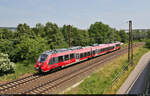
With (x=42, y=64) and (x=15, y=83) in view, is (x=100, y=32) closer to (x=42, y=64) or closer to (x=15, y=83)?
(x=42, y=64)

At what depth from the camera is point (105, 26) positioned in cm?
6475

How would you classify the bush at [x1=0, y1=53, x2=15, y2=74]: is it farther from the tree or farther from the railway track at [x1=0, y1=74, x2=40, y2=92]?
the tree

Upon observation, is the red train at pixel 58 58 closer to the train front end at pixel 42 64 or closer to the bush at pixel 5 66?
the train front end at pixel 42 64

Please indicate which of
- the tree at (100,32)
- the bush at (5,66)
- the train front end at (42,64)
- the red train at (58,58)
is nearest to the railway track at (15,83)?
the train front end at (42,64)

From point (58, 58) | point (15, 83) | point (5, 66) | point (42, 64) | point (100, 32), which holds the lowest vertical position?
point (15, 83)

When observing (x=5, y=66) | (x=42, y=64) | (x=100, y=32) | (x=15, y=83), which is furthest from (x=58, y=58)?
(x=100, y=32)

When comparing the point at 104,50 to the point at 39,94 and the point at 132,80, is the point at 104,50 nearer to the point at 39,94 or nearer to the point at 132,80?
the point at 132,80

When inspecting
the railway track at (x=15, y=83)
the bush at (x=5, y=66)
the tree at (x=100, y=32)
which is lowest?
the railway track at (x=15, y=83)

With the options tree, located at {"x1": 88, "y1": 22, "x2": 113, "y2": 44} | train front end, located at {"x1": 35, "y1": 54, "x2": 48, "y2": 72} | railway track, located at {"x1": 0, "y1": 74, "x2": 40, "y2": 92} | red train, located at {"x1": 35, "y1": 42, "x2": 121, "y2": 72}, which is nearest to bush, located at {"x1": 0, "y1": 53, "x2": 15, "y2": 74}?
railway track, located at {"x1": 0, "y1": 74, "x2": 40, "y2": 92}

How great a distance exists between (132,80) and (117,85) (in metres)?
3.25

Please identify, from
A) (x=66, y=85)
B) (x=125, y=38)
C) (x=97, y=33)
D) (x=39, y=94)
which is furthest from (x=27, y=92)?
(x=125, y=38)

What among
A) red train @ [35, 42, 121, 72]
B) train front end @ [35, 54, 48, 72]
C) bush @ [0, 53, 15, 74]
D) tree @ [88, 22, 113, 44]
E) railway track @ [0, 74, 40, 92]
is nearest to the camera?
railway track @ [0, 74, 40, 92]

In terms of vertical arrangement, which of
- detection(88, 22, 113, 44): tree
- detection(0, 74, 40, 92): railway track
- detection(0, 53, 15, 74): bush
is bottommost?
detection(0, 74, 40, 92): railway track

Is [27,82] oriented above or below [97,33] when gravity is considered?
below
